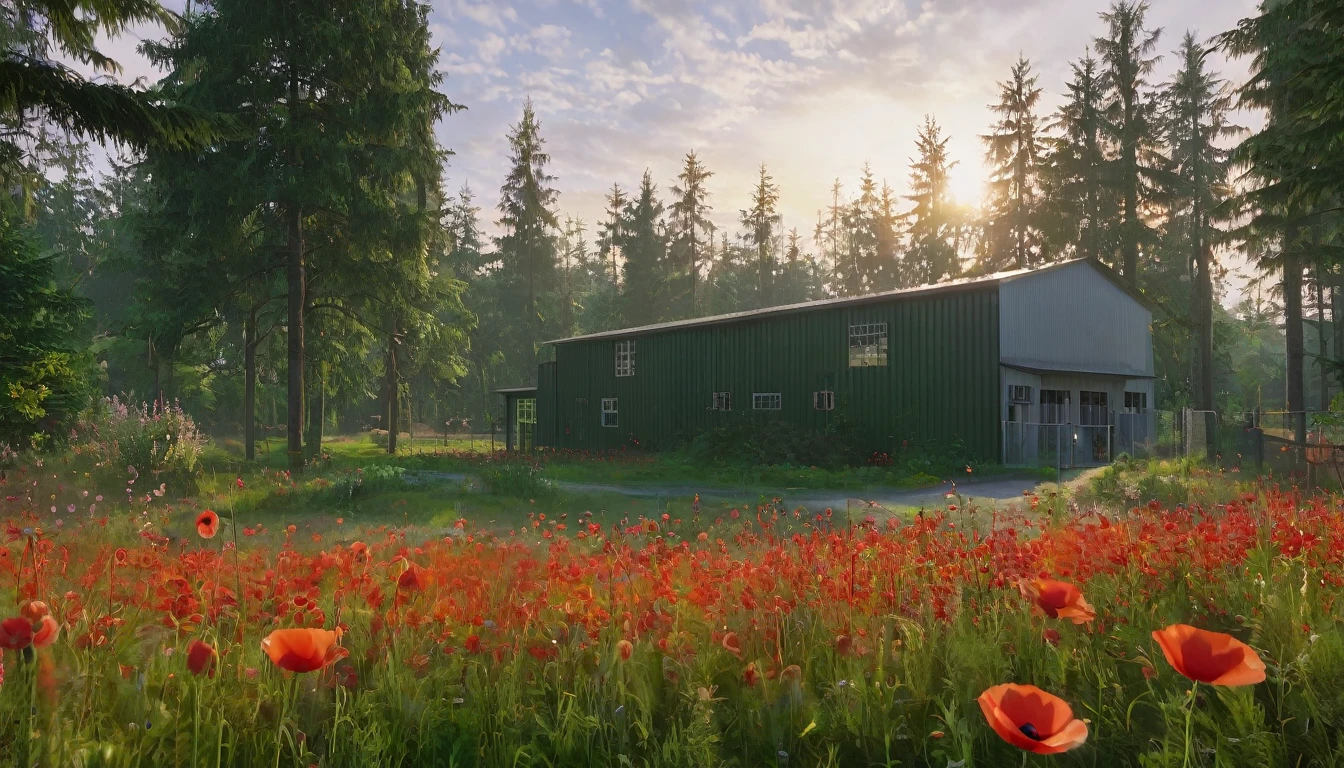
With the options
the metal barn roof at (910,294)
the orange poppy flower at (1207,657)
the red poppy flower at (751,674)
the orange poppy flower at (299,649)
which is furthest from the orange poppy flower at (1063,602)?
the metal barn roof at (910,294)

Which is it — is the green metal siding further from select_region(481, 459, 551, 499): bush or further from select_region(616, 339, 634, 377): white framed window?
select_region(481, 459, 551, 499): bush

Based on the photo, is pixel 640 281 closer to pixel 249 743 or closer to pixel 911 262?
pixel 911 262

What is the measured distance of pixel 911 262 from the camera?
5178 centimetres

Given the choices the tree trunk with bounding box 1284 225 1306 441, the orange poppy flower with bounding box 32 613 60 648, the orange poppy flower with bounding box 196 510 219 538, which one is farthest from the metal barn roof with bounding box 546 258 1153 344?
the orange poppy flower with bounding box 32 613 60 648

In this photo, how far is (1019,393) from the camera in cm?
2184

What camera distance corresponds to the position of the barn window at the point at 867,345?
2352 centimetres

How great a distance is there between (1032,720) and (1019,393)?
22.2m

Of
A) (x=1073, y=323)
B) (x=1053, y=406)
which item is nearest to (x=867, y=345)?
(x=1053, y=406)

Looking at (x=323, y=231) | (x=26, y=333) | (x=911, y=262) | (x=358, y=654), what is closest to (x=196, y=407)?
(x=323, y=231)

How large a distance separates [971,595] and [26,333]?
1673cm

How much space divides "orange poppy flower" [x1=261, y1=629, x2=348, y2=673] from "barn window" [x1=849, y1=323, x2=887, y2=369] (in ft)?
74.6

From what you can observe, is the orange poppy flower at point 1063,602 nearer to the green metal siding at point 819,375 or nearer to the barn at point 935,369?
the barn at point 935,369

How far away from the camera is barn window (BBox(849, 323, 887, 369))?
2352cm

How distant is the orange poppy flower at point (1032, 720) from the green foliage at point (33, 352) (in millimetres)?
16121
